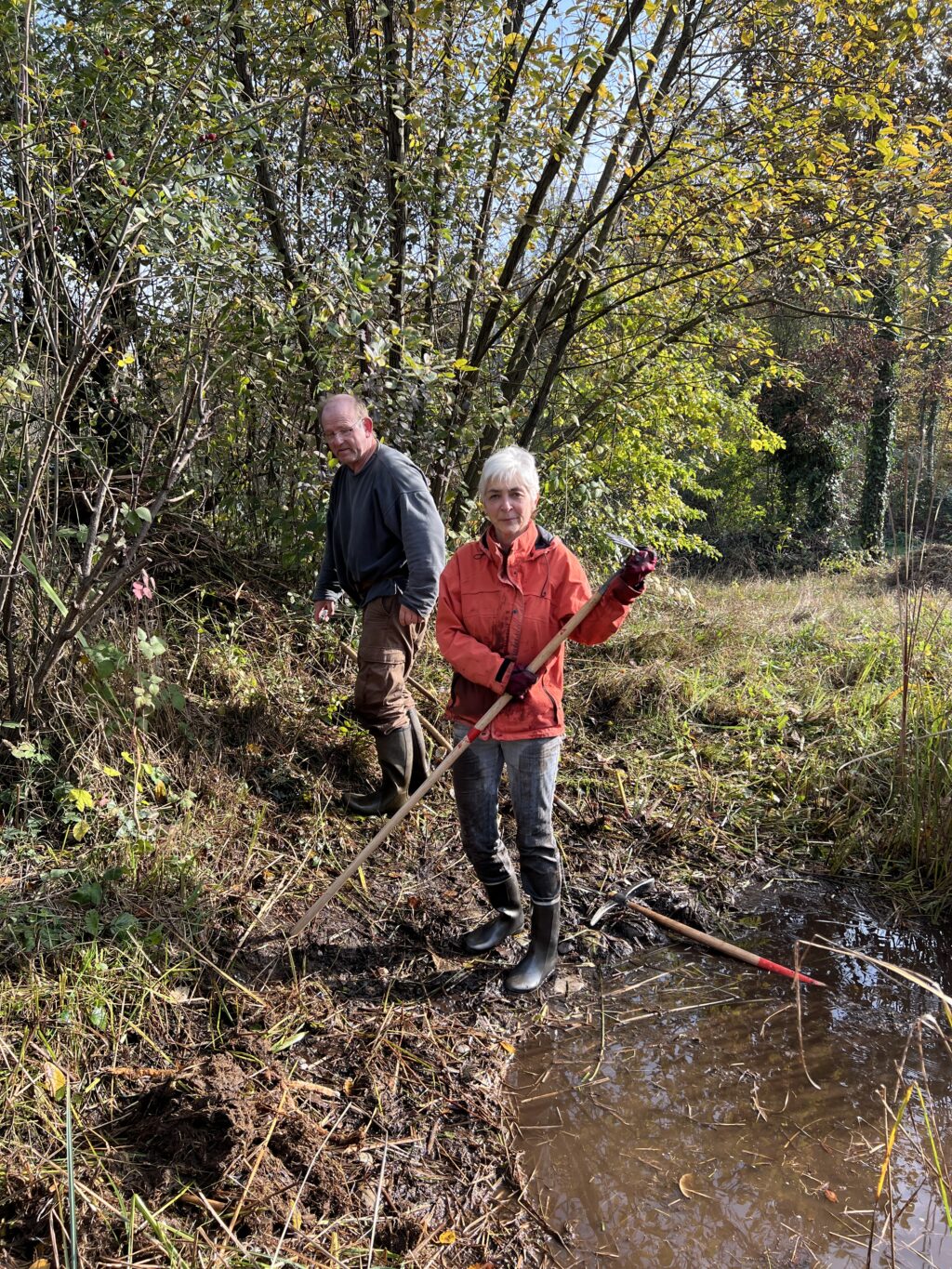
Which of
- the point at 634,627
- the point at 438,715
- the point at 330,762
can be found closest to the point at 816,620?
the point at 634,627

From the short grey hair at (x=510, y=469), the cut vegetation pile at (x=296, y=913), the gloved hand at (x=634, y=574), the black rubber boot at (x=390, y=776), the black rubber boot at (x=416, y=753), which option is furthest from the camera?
the black rubber boot at (x=416, y=753)

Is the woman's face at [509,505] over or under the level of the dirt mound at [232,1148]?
over

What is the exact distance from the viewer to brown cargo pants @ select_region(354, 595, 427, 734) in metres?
3.89

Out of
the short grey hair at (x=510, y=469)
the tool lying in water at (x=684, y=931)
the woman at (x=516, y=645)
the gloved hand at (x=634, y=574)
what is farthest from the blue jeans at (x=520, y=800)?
the short grey hair at (x=510, y=469)

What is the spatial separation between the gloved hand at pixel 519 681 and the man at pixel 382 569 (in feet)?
3.02

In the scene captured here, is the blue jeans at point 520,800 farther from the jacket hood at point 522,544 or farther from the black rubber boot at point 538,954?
the jacket hood at point 522,544

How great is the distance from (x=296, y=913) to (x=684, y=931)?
177 cm

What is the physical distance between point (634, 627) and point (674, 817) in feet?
7.76

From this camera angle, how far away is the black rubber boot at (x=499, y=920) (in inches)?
135

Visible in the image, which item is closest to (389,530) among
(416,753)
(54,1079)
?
(416,753)

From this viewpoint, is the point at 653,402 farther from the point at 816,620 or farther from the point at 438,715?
the point at 438,715

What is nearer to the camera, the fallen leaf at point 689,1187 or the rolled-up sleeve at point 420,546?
the fallen leaf at point 689,1187

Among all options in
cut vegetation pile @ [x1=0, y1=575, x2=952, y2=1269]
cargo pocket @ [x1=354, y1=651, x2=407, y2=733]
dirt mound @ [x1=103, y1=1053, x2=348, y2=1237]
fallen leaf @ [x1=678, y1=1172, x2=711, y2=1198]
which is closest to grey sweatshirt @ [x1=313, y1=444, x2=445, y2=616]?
cargo pocket @ [x1=354, y1=651, x2=407, y2=733]

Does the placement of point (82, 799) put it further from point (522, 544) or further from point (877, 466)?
point (877, 466)
